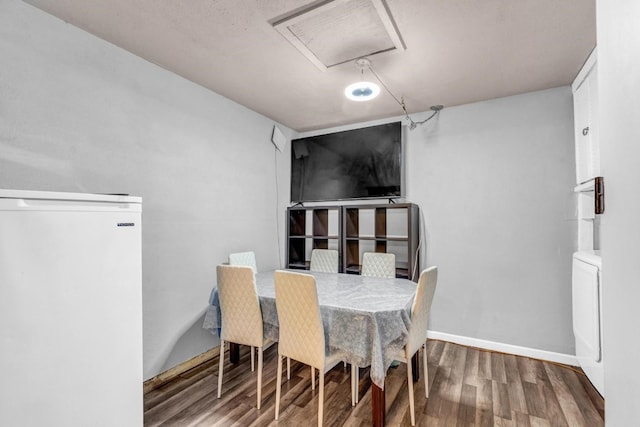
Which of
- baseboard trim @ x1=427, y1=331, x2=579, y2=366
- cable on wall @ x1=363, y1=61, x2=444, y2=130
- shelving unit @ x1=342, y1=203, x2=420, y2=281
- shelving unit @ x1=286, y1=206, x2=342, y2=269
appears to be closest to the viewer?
baseboard trim @ x1=427, y1=331, x2=579, y2=366

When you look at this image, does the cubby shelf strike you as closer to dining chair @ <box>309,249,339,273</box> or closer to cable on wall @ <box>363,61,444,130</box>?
dining chair @ <box>309,249,339,273</box>

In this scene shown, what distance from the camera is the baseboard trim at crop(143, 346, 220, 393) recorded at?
7.57ft

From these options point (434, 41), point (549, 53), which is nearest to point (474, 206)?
point (549, 53)

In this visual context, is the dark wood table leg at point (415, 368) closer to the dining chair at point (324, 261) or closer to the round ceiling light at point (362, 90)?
the dining chair at point (324, 261)

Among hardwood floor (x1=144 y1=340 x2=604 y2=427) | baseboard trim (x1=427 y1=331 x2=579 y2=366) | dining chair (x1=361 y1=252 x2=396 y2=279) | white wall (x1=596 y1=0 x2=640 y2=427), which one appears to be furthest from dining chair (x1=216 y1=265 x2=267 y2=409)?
baseboard trim (x1=427 y1=331 x2=579 y2=366)

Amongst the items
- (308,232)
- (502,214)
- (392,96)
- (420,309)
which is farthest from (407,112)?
(420,309)

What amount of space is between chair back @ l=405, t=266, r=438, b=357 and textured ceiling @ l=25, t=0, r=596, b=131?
1588 millimetres

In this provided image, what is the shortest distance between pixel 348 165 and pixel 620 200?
10.1 ft

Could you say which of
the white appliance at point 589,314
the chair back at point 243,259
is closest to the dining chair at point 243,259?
the chair back at point 243,259

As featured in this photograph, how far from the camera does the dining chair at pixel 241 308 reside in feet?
6.79

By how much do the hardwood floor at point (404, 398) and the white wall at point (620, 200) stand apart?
1380 millimetres

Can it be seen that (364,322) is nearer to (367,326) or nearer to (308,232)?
(367,326)

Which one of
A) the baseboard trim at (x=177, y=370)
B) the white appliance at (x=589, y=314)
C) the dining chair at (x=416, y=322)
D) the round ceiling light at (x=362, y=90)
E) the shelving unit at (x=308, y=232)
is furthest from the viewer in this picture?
the shelving unit at (x=308, y=232)

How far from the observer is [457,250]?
322 centimetres
